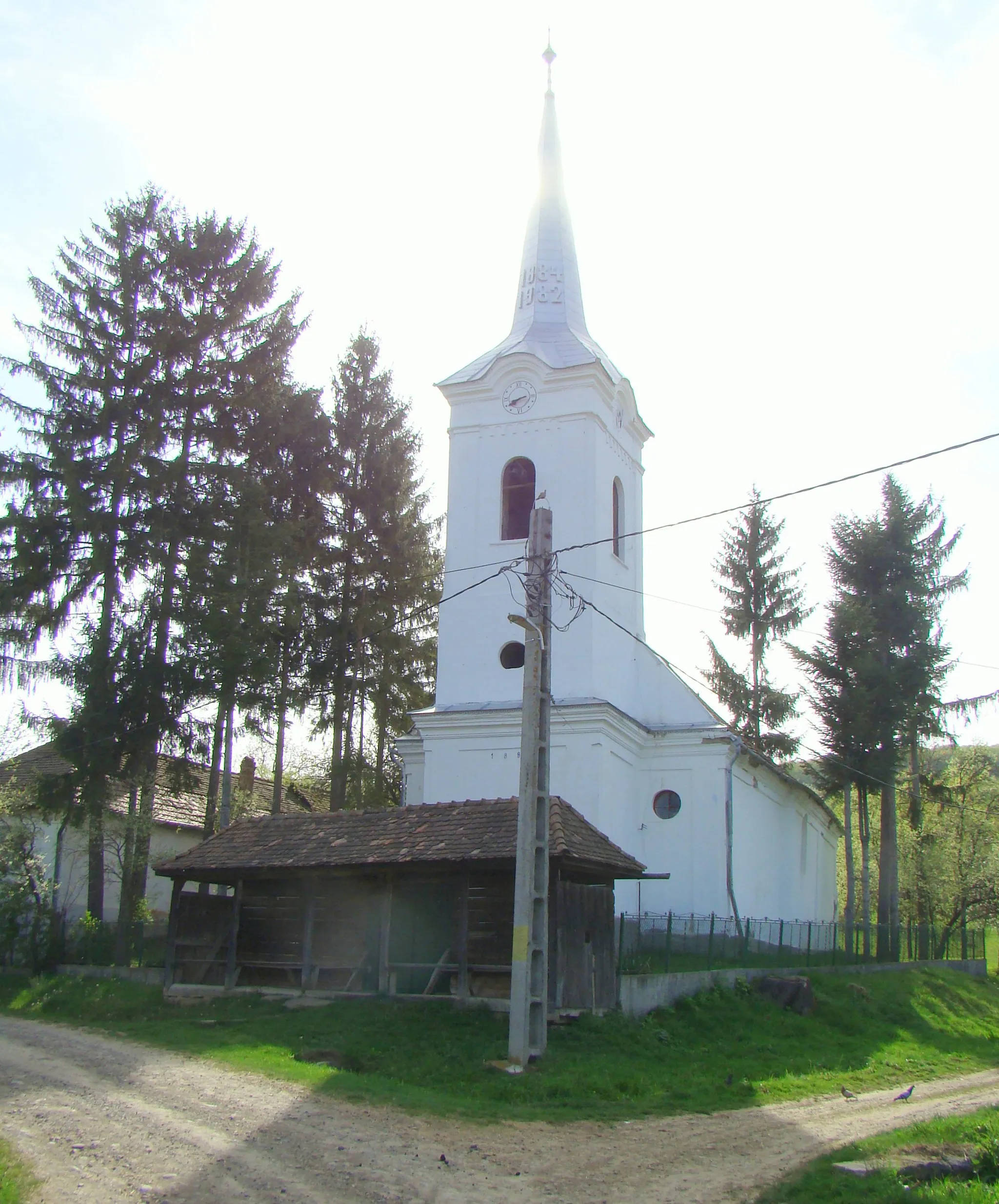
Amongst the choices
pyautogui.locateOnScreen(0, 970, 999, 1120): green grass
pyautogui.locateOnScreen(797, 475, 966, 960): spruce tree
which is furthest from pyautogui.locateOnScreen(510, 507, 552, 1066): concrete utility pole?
pyautogui.locateOnScreen(797, 475, 966, 960): spruce tree

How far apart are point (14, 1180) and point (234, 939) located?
35.1ft

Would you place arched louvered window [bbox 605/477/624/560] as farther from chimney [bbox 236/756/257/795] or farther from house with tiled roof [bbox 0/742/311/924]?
chimney [bbox 236/756/257/795]

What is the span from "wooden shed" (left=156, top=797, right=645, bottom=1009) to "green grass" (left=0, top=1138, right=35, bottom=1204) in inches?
306

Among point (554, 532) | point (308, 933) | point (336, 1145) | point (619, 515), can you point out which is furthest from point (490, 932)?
point (619, 515)

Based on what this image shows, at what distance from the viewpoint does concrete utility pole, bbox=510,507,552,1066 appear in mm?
12641

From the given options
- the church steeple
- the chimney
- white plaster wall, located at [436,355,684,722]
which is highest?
the church steeple

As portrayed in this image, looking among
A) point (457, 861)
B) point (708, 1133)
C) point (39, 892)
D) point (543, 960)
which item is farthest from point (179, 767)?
point (708, 1133)

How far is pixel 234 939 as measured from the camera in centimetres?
1791

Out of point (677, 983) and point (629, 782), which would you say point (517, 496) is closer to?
point (629, 782)

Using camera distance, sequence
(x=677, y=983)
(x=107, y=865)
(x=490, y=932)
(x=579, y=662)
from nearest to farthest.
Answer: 1. (x=490, y=932)
2. (x=677, y=983)
3. (x=579, y=662)
4. (x=107, y=865)

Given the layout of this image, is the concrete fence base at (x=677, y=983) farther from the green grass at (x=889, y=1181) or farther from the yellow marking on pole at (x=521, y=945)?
the green grass at (x=889, y=1181)

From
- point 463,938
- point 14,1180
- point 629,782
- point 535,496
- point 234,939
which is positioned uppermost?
point 535,496

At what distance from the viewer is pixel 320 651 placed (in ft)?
96.5

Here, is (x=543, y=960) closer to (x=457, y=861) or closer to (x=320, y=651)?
(x=457, y=861)
